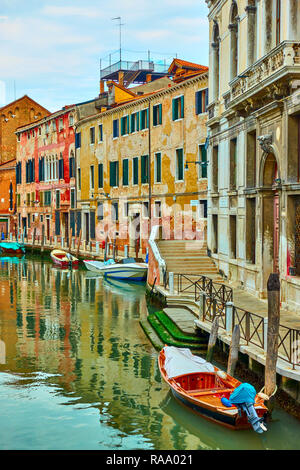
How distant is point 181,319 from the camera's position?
1508cm

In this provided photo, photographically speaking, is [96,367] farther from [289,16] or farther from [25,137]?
[25,137]

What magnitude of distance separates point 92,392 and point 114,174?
2347 cm

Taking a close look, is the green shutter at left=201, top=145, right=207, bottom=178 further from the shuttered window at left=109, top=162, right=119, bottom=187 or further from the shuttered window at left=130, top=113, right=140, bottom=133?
the shuttered window at left=109, top=162, right=119, bottom=187

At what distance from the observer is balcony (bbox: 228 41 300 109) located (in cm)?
1230

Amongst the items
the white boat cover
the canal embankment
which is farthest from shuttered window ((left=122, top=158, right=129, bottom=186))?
the white boat cover

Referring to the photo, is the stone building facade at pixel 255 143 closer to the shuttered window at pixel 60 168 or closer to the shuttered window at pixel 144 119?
the shuttered window at pixel 144 119

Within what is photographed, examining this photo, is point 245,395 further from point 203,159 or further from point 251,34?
point 203,159

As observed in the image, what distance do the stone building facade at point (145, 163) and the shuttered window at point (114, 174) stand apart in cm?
5

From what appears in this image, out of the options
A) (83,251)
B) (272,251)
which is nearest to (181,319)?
(272,251)

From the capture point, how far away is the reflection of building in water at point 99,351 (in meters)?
9.98

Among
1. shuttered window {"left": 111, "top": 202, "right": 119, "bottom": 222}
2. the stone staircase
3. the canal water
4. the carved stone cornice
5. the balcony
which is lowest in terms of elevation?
the canal water

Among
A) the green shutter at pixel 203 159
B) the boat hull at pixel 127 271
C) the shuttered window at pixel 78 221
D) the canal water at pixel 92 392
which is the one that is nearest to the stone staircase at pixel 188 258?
the canal water at pixel 92 392

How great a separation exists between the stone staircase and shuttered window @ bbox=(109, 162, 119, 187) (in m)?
11.6

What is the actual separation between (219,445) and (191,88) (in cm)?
1854
